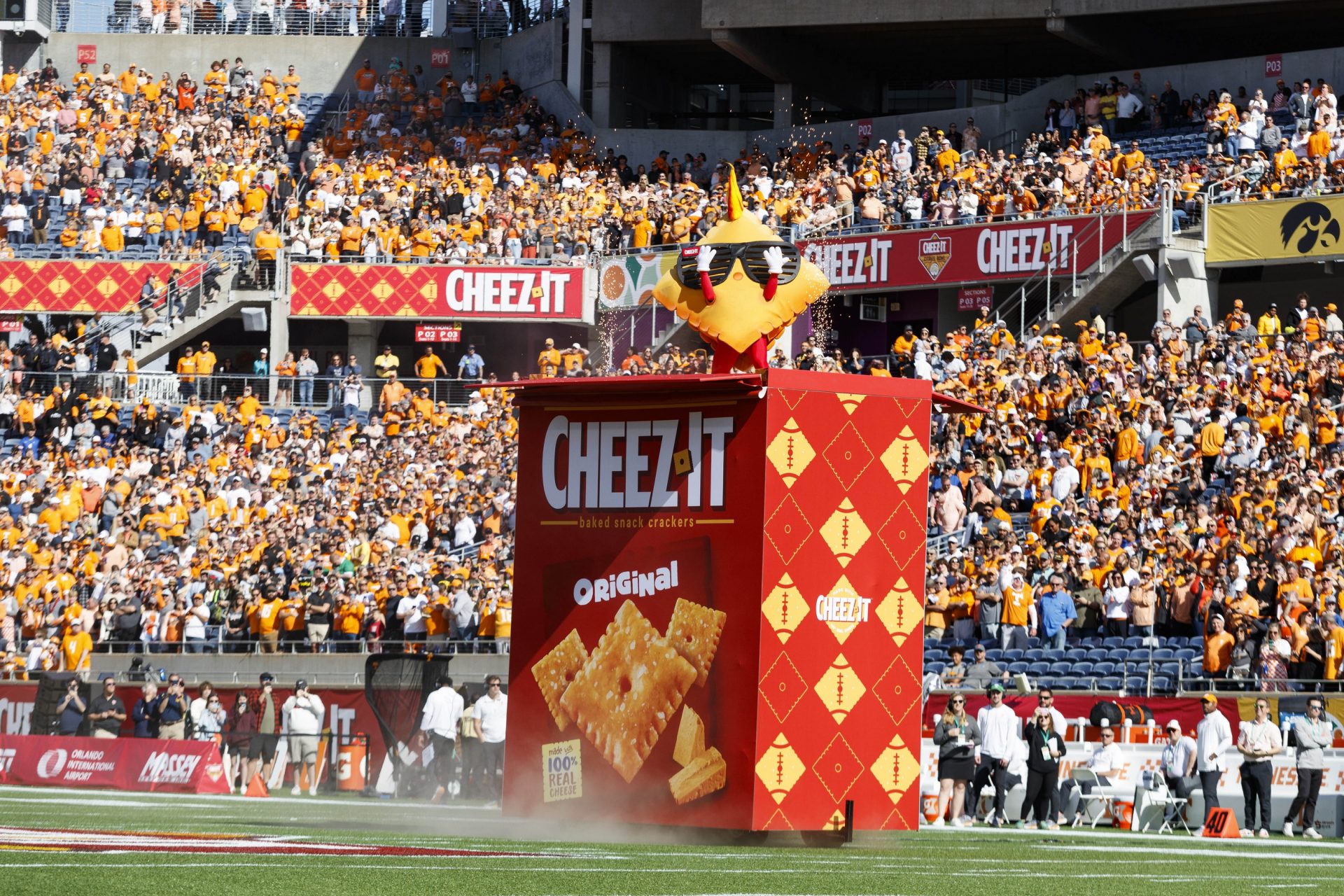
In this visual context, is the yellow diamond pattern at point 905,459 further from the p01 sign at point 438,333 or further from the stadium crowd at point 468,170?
the p01 sign at point 438,333

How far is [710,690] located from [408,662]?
10.5 meters

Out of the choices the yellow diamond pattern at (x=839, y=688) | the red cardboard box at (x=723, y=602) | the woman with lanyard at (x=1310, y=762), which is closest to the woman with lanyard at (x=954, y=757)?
the woman with lanyard at (x=1310, y=762)

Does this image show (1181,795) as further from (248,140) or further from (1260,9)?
(248,140)

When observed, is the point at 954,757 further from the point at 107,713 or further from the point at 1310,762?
the point at 107,713

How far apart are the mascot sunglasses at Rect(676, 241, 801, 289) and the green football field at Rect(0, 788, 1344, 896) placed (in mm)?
3399

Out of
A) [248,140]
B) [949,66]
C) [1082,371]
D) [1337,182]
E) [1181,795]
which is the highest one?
[949,66]

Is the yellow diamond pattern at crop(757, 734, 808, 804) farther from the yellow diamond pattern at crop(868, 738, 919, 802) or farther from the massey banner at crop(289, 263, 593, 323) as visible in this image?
the massey banner at crop(289, 263, 593, 323)

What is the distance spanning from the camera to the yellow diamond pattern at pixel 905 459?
1192 cm

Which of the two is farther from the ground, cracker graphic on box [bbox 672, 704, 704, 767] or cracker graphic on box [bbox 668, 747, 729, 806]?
cracker graphic on box [bbox 672, 704, 704, 767]

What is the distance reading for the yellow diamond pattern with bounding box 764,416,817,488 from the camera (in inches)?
448

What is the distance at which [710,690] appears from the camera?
37.3 feet

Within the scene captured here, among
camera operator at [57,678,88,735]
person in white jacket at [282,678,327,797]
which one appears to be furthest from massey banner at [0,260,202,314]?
person in white jacket at [282,678,327,797]

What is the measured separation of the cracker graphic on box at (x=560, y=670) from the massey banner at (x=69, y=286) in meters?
27.1

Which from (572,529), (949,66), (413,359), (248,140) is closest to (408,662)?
(572,529)
